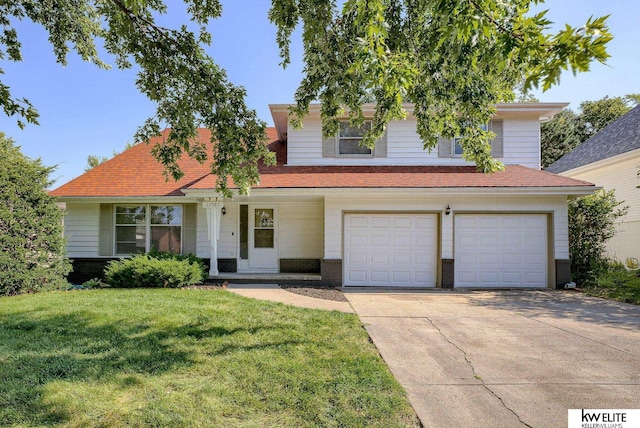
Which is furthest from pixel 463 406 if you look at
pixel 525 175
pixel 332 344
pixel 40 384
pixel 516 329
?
pixel 525 175

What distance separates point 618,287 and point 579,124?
27.9m

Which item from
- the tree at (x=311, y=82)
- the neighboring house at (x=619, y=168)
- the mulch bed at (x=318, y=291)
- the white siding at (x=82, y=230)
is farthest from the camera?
the neighboring house at (x=619, y=168)

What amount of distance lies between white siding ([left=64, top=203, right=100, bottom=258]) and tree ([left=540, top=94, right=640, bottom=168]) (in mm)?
28823

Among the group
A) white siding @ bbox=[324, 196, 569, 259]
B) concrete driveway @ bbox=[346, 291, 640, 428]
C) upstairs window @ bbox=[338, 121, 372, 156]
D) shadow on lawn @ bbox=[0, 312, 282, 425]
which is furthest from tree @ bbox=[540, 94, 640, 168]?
shadow on lawn @ bbox=[0, 312, 282, 425]

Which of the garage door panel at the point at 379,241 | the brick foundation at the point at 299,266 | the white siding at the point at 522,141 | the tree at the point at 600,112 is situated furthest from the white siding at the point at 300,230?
the tree at the point at 600,112

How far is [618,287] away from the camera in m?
8.70

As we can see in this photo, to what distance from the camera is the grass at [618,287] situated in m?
8.08

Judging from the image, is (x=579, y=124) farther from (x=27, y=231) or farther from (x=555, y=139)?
(x=27, y=231)

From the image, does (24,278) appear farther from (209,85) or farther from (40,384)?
(209,85)

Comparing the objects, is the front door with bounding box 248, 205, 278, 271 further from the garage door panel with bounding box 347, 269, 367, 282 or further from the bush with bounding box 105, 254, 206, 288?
the garage door panel with bounding box 347, 269, 367, 282

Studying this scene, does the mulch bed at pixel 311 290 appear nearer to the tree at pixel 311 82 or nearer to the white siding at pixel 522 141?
the tree at pixel 311 82

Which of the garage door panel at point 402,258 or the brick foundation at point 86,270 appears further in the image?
the brick foundation at point 86,270

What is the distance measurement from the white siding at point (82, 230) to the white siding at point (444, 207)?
321 inches

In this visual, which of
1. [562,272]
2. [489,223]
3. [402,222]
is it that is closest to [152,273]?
[402,222]
